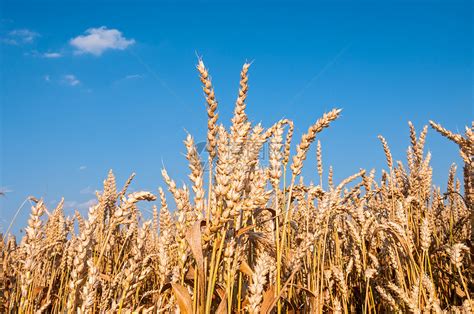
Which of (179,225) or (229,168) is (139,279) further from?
(229,168)

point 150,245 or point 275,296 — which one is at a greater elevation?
point 150,245

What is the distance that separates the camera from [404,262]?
2.50 metres

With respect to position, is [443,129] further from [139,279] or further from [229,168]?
[139,279]

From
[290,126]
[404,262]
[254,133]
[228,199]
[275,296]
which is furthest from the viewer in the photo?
[404,262]

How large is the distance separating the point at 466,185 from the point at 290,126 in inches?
84.9

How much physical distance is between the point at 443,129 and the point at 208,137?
70.7 inches

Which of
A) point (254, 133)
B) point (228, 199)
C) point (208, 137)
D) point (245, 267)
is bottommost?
point (245, 267)

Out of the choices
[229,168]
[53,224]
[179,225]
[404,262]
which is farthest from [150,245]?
[229,168]

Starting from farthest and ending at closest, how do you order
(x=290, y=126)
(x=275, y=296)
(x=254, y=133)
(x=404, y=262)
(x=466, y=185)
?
(x=466, y=185), (x=404, y=262), (x=290, y=126), (x=254, y=133), (x=275, y=296)

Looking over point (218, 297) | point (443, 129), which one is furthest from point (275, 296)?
point (443, 129)

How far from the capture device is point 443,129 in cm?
254

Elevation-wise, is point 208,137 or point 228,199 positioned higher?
point 208,137

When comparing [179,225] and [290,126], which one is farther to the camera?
[290,126]

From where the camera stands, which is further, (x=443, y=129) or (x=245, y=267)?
(x=443, y=129)
